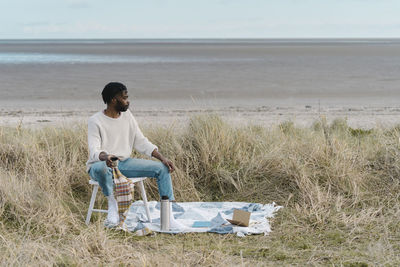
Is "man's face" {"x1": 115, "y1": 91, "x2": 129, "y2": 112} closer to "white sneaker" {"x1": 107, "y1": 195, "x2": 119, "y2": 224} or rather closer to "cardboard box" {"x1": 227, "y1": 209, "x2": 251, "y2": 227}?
"white sneaker" {"x1": 107, "y1": 195, "x2": 119, "y2": 224}

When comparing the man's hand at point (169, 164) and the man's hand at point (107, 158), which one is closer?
the man's hand at point (107, 158)

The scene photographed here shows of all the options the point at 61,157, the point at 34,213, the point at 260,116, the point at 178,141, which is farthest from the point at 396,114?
the point at 34,213

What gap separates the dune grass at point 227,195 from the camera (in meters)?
3.65

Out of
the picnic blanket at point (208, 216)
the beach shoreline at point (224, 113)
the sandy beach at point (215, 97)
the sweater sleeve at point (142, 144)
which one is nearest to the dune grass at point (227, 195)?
the picnic blanket at point (208, 216)

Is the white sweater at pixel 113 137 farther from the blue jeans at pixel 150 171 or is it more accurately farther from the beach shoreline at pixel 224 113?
the beach shoreline at pixel 224 113

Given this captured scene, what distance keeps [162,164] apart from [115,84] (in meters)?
0.74

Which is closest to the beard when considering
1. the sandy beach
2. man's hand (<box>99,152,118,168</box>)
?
man's hand (<box>99,152,118,168</box>)

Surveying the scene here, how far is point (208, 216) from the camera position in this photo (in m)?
4.79

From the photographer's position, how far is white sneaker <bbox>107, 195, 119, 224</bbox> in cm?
441

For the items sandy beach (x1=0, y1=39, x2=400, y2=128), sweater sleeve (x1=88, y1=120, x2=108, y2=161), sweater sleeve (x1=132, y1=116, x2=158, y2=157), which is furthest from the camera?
sandy beach (x1=0, y1=39, x2=400, y2=128)

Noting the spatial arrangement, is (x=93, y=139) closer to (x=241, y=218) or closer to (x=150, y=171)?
(x=150, y=171)

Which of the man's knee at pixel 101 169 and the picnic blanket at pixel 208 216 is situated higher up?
the man's knee at pixel 101 169

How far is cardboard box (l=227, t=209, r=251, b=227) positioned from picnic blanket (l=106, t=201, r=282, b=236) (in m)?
0.04

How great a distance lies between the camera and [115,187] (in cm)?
436
